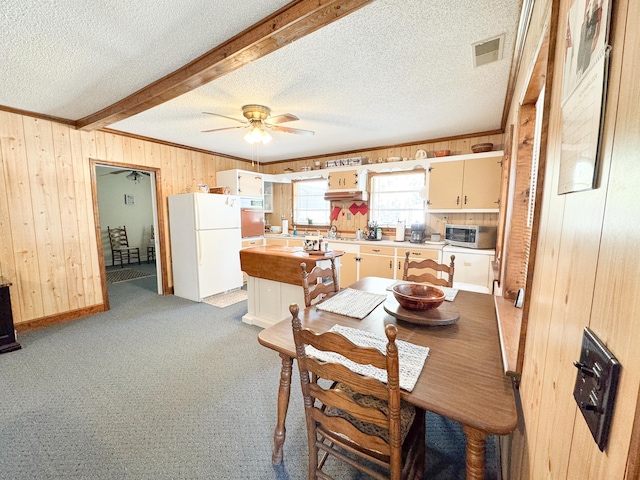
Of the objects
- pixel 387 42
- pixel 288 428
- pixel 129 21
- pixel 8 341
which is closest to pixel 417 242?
pixel 387 42

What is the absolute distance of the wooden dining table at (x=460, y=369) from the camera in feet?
2.90

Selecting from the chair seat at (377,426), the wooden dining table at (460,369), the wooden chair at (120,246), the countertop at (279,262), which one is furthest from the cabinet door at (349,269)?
the wooden chair at (120,246)

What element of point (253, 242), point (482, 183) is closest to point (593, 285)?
point (482, 183)

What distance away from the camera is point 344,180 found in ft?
15.6

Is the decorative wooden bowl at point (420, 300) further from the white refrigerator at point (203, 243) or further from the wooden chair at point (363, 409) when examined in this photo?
the white refrigerator at point (203, 243)

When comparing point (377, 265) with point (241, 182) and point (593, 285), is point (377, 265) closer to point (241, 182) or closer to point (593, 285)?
point (241, 182)

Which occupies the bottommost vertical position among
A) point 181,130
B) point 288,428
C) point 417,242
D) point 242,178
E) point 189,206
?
point 288,428

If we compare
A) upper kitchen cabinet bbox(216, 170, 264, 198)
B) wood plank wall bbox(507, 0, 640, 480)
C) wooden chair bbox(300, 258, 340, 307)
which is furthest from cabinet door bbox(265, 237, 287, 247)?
wood plank wall bbox(507, 0, 640, 480)

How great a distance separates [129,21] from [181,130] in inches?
88.2

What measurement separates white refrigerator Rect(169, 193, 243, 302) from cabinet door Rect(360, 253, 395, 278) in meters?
2.20

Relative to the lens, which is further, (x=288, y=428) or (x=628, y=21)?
(x=288, y=428)

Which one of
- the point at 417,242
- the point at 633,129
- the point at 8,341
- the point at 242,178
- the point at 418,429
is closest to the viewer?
the point at 633,129

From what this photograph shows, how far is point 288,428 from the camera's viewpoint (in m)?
1.79

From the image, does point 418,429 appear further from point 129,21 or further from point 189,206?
point 189,206
